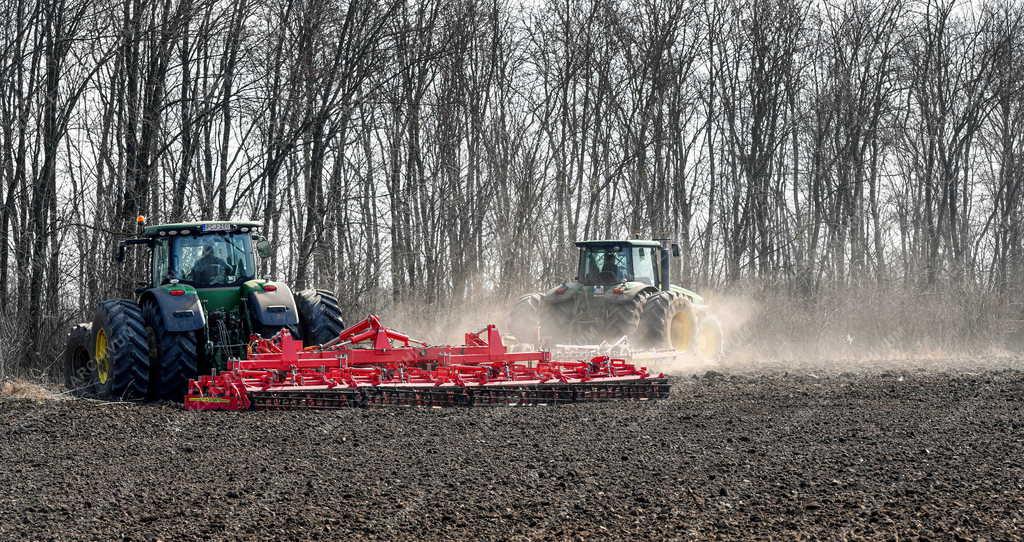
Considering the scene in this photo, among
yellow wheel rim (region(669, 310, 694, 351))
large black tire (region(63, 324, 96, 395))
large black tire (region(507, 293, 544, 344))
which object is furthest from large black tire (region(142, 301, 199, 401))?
yellow wheel rim (region(669, 310, 694, 351))

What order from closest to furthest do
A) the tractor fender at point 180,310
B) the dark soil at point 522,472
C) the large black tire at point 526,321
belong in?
the dark soil at point 522,472
the tractor fender at point 180,310
the large black tire at point 526,321

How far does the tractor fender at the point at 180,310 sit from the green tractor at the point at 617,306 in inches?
218

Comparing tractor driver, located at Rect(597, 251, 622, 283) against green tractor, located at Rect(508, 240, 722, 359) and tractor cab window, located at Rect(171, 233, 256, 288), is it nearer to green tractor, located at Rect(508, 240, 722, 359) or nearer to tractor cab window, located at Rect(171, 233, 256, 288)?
green tractor, located at Rect(508, 240, 722, 359)

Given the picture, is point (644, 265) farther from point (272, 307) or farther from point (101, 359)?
point (101, 359)

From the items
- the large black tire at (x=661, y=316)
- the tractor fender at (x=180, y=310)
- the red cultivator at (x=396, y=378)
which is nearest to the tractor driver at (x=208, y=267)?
the tractor fender at (x=180, y=310)

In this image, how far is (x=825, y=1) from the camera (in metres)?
29.6

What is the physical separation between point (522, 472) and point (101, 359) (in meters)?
6.74

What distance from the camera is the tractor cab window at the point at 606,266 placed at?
1689 centimetres

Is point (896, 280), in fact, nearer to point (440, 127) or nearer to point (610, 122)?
point (610, 122)

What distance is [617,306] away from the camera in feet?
51.9

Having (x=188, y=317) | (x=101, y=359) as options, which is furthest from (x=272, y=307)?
(x=101, y=359)

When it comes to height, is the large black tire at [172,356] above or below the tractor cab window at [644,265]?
below

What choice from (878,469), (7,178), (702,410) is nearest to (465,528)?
(878,469)

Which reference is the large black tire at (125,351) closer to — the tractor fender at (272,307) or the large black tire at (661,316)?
the tractor fender at (272,307)
